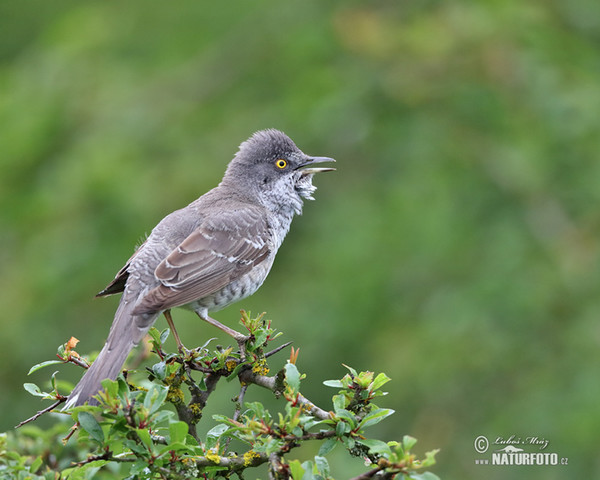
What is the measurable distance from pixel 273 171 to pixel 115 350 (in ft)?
6.84

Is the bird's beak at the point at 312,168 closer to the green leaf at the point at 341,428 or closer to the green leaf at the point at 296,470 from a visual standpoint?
the green leaf at the point at 341,428

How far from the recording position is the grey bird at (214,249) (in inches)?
139

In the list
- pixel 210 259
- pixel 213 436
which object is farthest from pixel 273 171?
pixel 213 436

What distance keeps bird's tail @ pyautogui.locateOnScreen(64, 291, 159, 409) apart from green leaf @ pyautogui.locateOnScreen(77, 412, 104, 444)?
176 millimetres

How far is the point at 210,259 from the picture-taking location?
13.6 ft

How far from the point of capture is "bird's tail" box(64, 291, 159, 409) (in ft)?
9.50

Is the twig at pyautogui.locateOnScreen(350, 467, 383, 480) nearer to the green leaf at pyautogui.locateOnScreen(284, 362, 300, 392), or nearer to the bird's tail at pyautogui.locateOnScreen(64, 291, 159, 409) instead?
the green leaf at pyautogui.locateOnScreen(284, 362, 300, 392)

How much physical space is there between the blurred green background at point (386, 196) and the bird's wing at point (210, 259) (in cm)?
190

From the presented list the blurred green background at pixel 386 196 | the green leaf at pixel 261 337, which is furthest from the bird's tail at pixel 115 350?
the blurred green background at pixel 386 196

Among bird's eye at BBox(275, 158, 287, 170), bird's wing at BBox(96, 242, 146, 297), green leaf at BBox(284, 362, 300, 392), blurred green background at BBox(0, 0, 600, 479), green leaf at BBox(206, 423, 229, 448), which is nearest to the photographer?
green leaf at BBox(284, 362, 300, 392)

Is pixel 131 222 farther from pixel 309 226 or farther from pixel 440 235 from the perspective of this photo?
pixel 440 235

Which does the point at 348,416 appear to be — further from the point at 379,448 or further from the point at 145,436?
the point at 145,436

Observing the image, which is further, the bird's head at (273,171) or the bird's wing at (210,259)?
the bird's head at (273,171)

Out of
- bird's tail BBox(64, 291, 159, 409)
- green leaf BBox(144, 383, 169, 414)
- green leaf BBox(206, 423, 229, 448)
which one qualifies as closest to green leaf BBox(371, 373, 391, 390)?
green leaf BBox(206, 423, 229, 448)
